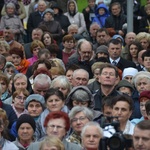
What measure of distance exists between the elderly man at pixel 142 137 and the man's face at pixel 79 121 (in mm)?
1955

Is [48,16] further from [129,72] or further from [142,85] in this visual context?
[142,85]

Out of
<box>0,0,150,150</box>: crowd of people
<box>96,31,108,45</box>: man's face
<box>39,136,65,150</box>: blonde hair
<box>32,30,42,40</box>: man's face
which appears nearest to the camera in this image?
<box>39,136,65,150</box>: blonde hair

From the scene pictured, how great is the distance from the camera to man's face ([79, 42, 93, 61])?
733 inches

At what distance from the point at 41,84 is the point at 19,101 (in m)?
0.64

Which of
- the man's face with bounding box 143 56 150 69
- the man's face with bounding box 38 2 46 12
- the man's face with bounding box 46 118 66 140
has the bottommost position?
the man's face with bounding box 46 118 66 140

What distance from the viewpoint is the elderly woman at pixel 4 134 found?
13244 millimetres

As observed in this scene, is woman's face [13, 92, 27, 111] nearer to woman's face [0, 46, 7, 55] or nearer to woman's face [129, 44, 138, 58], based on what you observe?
woman's face [129, 44, 138, 58]

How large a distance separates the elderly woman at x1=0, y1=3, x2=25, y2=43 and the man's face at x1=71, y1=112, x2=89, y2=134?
11.1 m

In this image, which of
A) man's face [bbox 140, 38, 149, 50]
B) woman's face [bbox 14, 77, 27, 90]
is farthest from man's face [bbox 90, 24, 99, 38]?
woman's face [bbox 14, 77, 27, 90]

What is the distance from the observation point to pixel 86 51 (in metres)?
18.6

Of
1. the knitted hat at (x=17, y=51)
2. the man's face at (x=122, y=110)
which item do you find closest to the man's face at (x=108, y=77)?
the man's face at (x=122, y=110)

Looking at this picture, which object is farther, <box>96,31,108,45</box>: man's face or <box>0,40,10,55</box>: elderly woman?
<box>96,31,108,45</box>: man's face

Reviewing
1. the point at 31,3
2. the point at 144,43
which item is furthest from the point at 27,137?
the point at 31,3

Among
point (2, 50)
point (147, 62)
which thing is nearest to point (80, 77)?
point (147, 62)
